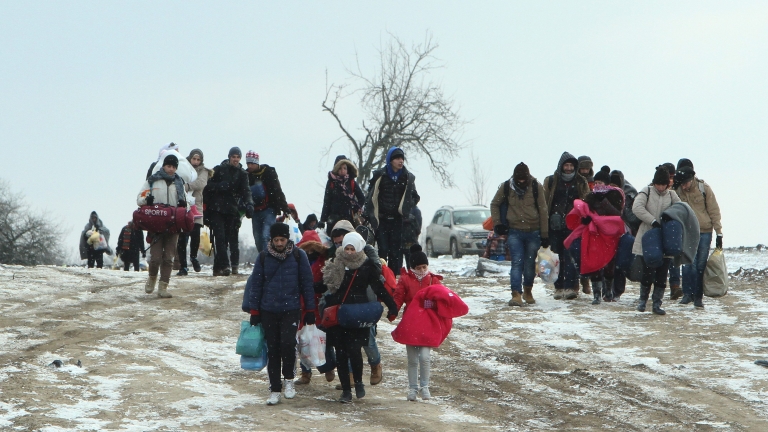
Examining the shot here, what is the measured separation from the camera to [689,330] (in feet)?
37.0

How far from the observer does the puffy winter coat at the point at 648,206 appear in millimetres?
12328

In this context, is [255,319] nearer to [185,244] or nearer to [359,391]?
[359,391]

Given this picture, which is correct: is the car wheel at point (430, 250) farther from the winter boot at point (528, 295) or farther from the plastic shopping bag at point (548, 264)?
the winter boot at point (528, 295)

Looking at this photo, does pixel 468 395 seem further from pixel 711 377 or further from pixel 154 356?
pixel 154 356

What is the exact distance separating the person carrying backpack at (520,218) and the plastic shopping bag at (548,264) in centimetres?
35

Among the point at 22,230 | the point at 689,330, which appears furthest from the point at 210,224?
the point at 22,230

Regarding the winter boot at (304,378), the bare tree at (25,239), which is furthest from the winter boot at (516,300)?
the bare tree at (25,239)

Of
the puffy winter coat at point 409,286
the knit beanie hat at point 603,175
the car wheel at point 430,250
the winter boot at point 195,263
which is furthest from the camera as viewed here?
the car wheel at point 430,250

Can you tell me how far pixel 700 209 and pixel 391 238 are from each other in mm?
4130

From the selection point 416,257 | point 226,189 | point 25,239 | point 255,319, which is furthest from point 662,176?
point 25,239

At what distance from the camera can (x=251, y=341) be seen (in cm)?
784

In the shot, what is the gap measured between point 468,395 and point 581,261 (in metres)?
5.19

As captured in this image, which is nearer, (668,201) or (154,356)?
(154,356)

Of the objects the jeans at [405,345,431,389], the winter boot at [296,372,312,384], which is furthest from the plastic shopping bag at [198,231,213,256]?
the jeans at [405,345,431,389]
